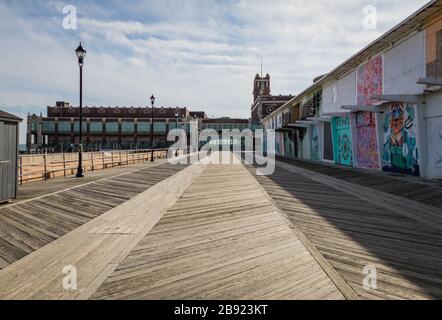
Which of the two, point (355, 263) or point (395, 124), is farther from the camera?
point (395, 124)

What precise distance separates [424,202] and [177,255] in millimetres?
6831

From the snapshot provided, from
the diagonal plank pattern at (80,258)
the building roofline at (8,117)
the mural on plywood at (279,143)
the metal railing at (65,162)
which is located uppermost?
the mural on plywood at (279,143)

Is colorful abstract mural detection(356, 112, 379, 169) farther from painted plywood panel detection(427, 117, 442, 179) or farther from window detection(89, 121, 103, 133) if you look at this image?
window detection(89, 121, 103, 133)

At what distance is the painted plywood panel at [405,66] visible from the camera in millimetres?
12594

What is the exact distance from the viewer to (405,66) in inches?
538

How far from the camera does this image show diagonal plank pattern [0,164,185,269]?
15.4 ft

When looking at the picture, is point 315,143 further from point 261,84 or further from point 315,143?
point 261,84

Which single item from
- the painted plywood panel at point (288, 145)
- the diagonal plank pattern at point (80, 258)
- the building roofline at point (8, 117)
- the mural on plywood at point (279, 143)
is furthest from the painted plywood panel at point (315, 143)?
the building roofline at point (8, 117)

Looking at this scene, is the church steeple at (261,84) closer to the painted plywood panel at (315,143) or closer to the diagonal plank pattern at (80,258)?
the painted plywood panel at (315,143)

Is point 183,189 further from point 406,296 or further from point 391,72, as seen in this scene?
point 391,72

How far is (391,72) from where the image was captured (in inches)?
583

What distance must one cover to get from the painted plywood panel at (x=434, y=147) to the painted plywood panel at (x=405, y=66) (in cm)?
149

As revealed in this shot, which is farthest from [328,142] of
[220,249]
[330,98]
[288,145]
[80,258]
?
[80,258]
